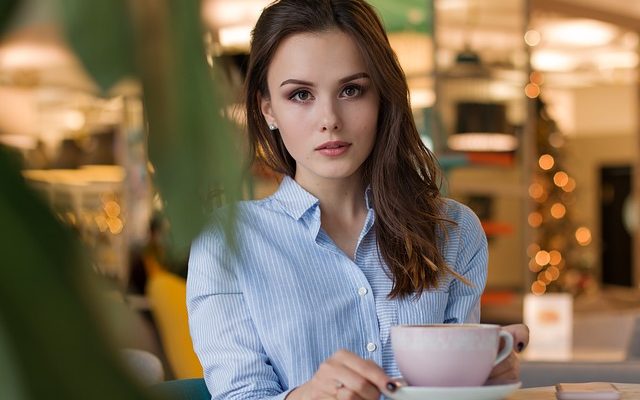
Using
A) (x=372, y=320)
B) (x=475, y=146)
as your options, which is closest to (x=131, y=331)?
(x=372, y=320)

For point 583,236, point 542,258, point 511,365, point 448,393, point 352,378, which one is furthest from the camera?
point 583,236

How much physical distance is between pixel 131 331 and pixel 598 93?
16.4 meters

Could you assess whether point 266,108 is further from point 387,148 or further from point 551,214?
point 551,214

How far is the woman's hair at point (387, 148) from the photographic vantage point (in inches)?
65.3

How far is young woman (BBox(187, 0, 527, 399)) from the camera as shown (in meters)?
1.54

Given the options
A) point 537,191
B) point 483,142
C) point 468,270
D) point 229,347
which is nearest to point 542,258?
point 537,191

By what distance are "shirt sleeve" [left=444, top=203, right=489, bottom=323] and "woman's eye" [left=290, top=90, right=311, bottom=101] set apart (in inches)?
17.0

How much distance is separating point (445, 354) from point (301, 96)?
0.71m

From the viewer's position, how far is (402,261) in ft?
5.58

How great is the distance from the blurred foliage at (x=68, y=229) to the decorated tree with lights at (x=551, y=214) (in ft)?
38.8

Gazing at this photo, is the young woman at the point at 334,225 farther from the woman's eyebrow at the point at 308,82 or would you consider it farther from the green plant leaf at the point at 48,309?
the green plant leaf at the point at 48,309

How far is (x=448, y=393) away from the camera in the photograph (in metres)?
0.87

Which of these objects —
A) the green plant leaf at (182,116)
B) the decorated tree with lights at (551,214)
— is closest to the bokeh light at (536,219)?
the decorated tree with lights at (551,214)

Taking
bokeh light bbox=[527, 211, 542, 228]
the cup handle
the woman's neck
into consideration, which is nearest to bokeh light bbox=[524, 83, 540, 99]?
bokeh light bbox=[527, 211, 542, 228]
